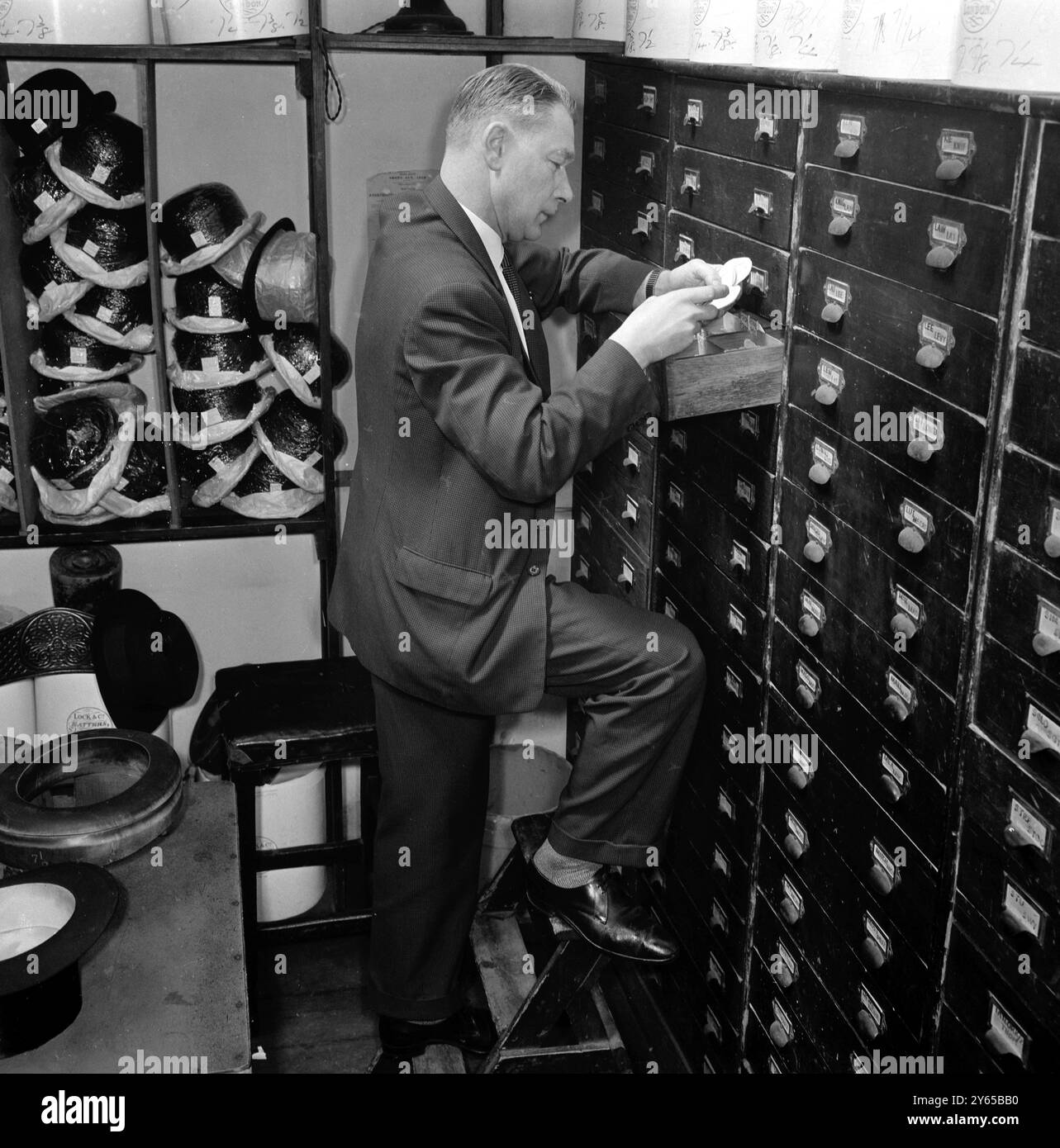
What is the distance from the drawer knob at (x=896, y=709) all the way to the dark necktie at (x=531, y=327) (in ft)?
3.02

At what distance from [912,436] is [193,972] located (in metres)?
1.27

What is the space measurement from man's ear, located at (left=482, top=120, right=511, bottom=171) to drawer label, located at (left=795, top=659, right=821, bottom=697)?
107cm

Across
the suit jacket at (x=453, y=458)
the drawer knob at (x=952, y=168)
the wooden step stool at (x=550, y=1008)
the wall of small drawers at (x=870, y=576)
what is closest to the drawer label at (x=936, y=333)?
the wall of small drawers at (x=870, y=576)

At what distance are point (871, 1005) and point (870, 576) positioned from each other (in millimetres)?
731

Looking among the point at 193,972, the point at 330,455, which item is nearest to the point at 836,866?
the point at 193,972

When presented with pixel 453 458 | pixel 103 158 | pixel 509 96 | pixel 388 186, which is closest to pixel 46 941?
pixel 453 458

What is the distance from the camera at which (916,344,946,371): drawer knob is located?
6.10 feet

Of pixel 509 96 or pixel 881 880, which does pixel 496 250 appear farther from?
pixel 881 880

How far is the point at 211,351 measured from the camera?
3.45 m

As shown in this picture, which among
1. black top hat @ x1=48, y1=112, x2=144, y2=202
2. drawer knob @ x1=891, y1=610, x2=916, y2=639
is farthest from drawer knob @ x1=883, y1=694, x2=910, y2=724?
black top hat @ x1=48, y1=112, x2=144, y2=202

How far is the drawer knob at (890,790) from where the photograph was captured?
6.91ft

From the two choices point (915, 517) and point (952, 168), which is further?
point (915, 517)

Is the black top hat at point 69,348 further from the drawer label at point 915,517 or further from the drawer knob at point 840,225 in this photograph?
the drawer label at point 915,517
